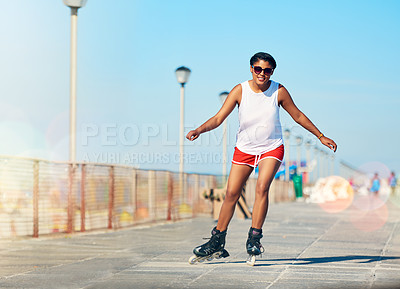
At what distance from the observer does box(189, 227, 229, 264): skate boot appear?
22.2 ft

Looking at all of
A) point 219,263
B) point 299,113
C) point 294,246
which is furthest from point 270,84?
point 294,246

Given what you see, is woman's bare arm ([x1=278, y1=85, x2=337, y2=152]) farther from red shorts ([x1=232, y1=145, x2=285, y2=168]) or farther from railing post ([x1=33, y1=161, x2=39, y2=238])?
railing post ([x1=33, y1=161, x2=39, y2=238])

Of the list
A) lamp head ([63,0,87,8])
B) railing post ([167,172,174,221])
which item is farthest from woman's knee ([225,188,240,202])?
railing post ([167,172,174,221])

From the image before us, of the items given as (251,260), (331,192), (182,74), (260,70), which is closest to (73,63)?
(182,74)

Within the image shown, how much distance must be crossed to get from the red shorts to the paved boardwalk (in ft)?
3.61

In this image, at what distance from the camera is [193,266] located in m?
7.17

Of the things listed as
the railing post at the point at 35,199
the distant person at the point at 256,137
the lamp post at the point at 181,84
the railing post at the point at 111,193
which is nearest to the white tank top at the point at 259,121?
the distant person at the point at 256,137

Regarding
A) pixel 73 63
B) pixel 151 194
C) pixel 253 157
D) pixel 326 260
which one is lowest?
pixel 326 260

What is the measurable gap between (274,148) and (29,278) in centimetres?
277

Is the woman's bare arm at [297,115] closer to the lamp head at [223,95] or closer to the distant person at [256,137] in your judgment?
the distant person at [256,137]

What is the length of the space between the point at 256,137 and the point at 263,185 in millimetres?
502

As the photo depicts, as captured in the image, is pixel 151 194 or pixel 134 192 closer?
pixel 134 192

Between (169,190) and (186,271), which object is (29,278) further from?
(169,190)

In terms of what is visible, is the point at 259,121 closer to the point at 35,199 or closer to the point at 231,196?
the point at 231,196
